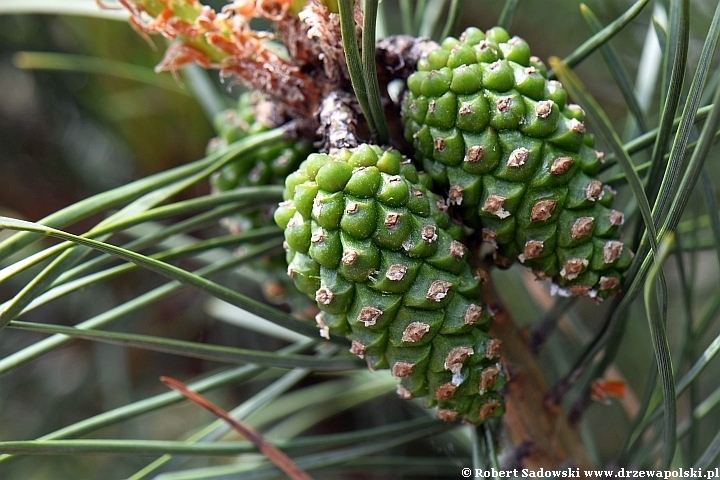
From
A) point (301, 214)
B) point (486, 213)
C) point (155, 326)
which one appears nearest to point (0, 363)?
point (301, 214)

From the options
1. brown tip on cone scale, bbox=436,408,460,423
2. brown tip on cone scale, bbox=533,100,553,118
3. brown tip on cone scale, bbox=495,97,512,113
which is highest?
brown tip on cone scale, bbox=495,97,512,113

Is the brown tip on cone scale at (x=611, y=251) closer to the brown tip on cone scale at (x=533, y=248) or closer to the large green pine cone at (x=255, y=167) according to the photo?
the brown tip on cone scale at (x=533, y=248)

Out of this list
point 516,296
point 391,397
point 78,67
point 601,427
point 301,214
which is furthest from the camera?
point 601,427

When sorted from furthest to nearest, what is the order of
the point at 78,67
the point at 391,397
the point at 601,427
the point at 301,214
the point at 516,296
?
the point at 601,427
the point at 391,397
the point at 516,296
the point at 78,67
the point at 301,214

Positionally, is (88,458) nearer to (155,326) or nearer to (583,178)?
(155,326)

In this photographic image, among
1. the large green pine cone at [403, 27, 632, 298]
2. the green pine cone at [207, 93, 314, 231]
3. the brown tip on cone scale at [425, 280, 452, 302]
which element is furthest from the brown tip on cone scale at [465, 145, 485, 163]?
the green pine cone at [207, 93, 314, 231]

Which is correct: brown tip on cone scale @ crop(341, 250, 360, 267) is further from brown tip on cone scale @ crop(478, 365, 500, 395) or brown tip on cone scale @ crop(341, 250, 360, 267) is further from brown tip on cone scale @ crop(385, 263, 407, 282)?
brown tip on cone scale @ crop(478, 365, 500, 395)

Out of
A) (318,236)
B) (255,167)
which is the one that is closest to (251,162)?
(255,167)

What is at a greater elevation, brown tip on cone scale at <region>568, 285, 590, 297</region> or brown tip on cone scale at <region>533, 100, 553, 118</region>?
brown tip on cone scale at <region>533, 100, 553, 118</region>
